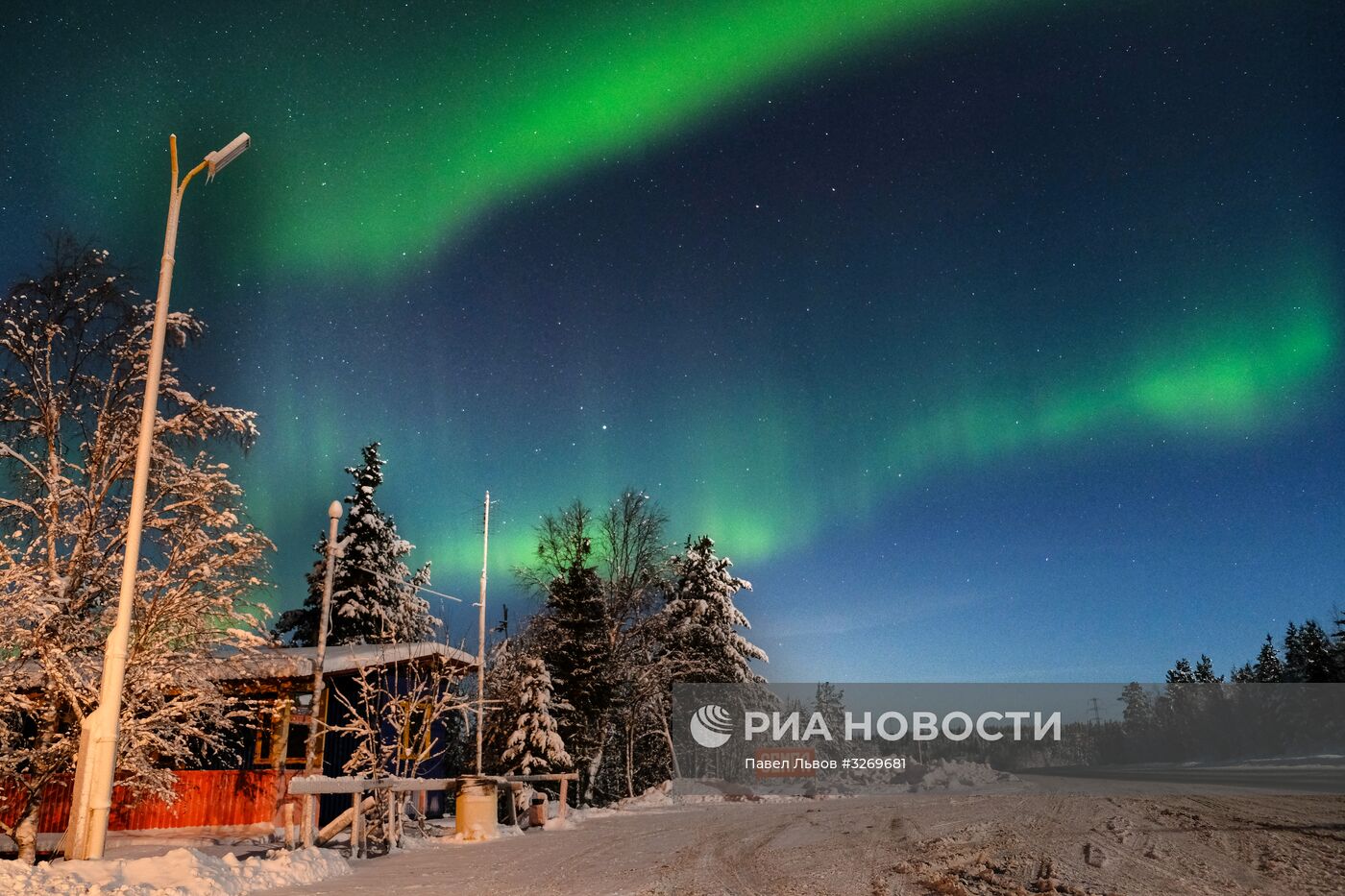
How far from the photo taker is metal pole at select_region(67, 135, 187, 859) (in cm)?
895

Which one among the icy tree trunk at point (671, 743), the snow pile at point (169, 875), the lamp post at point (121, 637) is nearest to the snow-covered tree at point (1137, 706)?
the icy tree trunk at point (671, 743)

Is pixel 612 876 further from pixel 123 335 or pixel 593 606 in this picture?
pixel 593 606

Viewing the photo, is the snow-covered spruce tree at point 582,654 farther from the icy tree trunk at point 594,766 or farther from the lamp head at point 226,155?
the lamp head at point 226,155

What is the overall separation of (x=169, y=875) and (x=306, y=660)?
1002 centimetres

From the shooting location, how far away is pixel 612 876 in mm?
11961

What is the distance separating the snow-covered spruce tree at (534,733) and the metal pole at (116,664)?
19535 millimetres

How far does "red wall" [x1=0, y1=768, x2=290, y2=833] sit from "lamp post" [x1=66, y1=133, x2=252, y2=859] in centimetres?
998

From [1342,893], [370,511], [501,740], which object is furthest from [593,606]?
[1342,893]

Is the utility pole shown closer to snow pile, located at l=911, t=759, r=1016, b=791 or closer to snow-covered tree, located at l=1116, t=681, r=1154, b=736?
snow pile, located at l=911, t=759, r=1016, b=791

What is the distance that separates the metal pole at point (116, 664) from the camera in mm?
8945

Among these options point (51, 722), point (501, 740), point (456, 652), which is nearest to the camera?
point (51, 722)

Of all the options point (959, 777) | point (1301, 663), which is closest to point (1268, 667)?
point (1301, 663)

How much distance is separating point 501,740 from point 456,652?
28.4ft

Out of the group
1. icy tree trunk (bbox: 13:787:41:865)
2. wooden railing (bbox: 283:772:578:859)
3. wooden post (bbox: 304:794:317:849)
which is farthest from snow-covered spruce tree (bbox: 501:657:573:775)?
icy tree trunk (bbox: 13:787:41:865)
